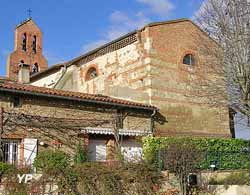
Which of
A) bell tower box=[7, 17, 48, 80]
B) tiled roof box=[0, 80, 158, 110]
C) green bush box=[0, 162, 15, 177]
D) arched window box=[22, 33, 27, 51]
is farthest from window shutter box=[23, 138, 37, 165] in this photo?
arched window box=[22, 33, 27, 51]

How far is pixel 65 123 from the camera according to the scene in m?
18.6

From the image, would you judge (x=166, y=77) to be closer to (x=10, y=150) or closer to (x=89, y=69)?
(x=89, y=69)

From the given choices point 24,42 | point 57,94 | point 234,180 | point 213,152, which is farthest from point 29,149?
point 24,42

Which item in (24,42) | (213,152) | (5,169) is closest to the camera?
(5,169)

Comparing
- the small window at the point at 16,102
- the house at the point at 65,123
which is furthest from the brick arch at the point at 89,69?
the small window at the point at 16,102

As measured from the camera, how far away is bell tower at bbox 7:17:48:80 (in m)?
48.3

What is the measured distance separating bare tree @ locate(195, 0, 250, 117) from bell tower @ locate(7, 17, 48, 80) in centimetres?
3400

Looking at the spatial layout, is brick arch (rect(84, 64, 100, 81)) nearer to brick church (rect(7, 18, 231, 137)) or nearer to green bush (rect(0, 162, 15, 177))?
brick church (rect(7, 18, 231, 137))

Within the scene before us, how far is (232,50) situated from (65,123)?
→ 8.77 m

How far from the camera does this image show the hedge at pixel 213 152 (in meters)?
17.0

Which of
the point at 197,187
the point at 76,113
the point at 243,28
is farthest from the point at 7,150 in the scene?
the point at 243,28

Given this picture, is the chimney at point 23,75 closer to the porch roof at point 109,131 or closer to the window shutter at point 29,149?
the porch roof at point 109,131

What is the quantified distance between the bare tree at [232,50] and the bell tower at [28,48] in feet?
112

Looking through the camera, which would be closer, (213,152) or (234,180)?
(234,180)
